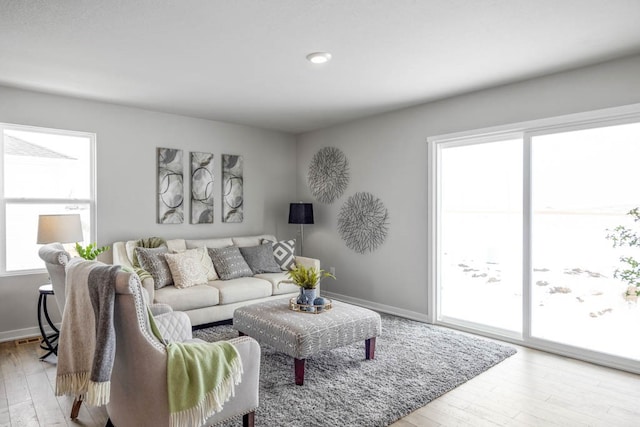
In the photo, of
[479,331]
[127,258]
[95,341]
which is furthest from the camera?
[127,258]

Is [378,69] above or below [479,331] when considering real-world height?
above

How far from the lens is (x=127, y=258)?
4.36 m

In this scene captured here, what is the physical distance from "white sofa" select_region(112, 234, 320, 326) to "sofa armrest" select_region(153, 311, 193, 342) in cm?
130

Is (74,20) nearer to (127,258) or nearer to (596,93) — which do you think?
(127,258)

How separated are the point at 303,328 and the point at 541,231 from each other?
7.88 feet

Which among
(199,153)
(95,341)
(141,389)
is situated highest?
(199,153)

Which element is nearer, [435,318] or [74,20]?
[74,20]

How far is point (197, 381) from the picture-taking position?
177 cm

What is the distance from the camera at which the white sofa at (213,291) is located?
393 centimetres

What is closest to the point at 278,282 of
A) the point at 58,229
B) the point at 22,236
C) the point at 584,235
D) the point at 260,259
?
the point at 260,259

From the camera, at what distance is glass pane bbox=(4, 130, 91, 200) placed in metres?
3.92

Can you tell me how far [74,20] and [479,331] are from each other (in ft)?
14.2

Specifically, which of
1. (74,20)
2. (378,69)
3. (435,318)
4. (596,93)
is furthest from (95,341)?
(596,93)

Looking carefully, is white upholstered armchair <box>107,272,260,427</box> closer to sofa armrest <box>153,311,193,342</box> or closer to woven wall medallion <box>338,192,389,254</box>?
sofa armrest <box>153,311,193,342</box>
